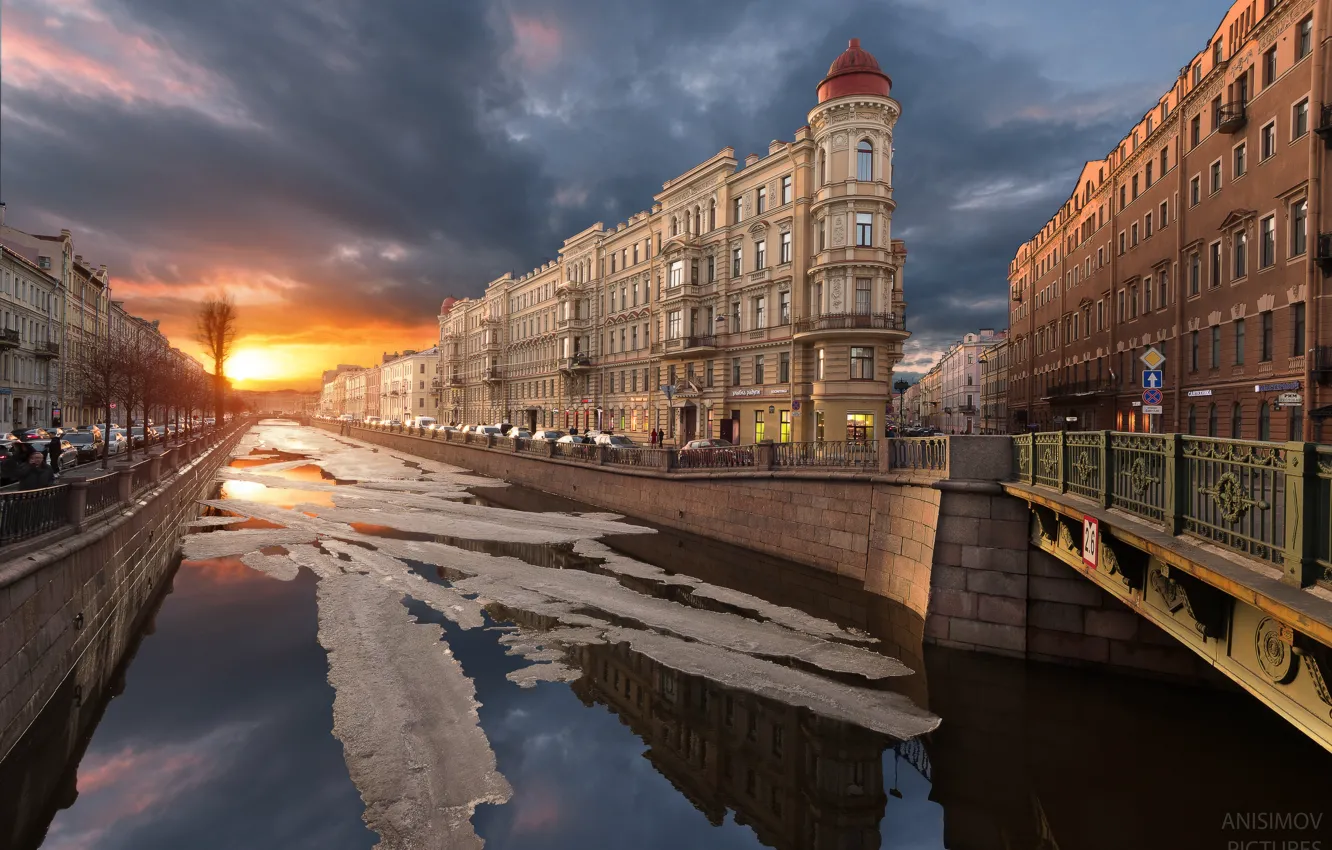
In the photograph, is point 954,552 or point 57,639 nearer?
point 57,639

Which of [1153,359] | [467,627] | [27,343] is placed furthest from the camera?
[27,343]

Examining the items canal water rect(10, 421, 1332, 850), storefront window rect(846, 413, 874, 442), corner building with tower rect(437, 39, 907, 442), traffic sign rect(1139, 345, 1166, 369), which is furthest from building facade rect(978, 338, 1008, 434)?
canal water rect(10, 421, 1332, 850)

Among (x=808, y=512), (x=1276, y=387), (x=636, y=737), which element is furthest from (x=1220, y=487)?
(x=1276, y=387)

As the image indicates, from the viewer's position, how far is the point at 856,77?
111 ft

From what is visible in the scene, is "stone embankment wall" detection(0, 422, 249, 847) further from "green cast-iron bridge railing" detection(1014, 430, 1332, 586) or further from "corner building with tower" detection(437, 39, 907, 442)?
"corner building with tower" detection(437, 39, 907, 442)

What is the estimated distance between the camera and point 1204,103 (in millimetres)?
30828

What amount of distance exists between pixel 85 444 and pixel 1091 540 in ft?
138

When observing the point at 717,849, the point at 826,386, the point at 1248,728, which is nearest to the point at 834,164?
the point at 826,386

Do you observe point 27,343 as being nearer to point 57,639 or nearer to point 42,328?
point 42,328

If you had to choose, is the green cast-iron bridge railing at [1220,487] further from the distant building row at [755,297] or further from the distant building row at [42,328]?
the distant building row at [42,328]

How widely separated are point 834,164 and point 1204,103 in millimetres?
16961

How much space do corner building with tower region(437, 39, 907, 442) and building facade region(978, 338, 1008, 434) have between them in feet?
119

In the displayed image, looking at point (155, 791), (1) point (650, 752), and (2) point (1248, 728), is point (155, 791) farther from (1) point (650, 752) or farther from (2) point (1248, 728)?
(2) point (1248, 728)

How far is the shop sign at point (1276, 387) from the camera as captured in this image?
23953 millimetres
